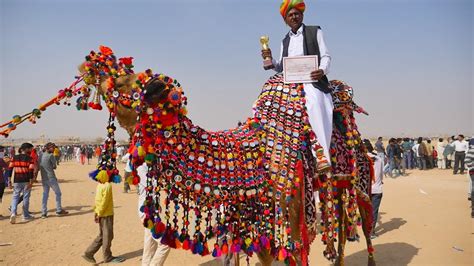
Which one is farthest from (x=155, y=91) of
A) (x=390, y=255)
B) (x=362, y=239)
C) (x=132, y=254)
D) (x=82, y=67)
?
(x=362, y=239)

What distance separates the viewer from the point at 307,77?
386 cm

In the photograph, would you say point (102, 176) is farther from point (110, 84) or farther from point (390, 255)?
point (390, 255)

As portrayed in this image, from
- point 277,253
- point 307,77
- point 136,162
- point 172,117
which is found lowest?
point 277,253

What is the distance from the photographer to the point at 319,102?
3777 millimetres

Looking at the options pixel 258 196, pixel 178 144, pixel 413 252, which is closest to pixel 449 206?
pixel 413 252

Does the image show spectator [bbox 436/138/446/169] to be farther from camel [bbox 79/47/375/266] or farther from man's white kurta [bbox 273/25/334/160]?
camel [bbox 79/47/375/266]

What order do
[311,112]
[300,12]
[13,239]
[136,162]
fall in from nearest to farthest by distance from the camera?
[136,162]
[311,112]
[300,12]
[13,239]

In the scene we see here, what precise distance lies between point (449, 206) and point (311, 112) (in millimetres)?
9664

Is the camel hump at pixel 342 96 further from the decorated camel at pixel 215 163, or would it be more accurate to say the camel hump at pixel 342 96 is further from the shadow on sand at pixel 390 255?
the shadow on sand at pixel 390 255

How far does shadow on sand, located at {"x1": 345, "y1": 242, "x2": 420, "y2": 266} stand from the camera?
6035 millimetres

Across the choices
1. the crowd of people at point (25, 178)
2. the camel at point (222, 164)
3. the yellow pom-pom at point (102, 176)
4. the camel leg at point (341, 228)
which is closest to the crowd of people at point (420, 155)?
the camel leg at point (341, 228)

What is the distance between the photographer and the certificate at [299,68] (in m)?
3.83

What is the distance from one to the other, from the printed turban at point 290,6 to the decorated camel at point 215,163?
106 cm

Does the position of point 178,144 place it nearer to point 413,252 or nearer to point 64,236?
point 413,252
